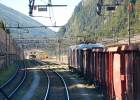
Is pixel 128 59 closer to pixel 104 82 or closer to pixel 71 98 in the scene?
pixel 104 82

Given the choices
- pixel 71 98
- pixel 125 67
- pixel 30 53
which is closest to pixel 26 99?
pixel 71 98

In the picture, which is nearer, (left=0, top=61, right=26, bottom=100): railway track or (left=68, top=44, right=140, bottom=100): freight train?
(left=68, top=44, right=140, bottom=100): freight train

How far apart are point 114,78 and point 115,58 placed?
3.21 feet

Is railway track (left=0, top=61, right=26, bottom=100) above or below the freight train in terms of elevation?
below

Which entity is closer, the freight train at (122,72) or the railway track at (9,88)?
the freight train at (122,72)

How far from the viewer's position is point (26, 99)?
11352 millimetres

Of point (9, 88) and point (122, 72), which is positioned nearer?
point (122, 72)

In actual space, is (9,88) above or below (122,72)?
below

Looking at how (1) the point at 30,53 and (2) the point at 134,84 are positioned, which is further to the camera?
(1) the point at 30,53

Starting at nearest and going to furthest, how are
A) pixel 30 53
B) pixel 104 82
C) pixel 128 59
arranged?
1. pixel 128 59
2. pixel 104 82
3. pixel 30 53

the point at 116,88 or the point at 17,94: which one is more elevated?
the point at 116,88

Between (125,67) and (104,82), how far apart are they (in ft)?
11.2

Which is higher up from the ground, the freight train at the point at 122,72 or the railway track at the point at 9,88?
the freight train at the point at 122,72

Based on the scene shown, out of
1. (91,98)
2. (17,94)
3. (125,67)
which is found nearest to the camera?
(125,67)
